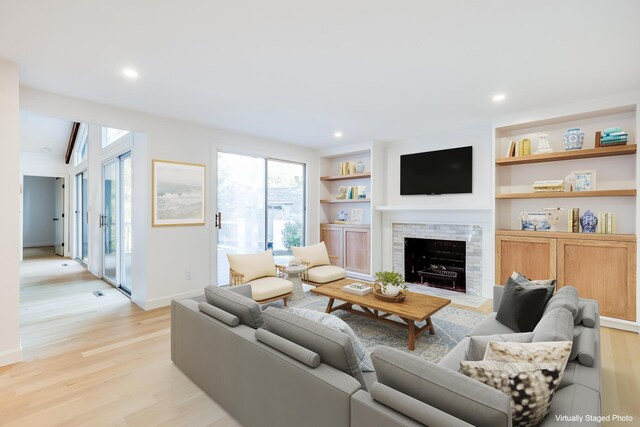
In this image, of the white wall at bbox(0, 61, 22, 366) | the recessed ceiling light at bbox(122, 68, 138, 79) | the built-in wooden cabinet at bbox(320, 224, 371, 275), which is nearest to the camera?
the white wall at bbox(0, 61, 22, 366)

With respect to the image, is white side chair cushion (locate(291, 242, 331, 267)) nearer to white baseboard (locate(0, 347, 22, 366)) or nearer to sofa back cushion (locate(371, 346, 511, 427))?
white baseboard (locate(0, 347, 22, 366))

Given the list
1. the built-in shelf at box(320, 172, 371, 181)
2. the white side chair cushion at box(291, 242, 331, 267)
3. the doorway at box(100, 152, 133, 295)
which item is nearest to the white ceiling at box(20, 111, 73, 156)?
the doorway at box(100, 152, 133, 295)

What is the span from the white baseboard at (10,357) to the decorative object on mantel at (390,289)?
323 cm

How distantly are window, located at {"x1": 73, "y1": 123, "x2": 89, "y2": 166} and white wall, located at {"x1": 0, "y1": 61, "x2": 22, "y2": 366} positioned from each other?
14.1 feet

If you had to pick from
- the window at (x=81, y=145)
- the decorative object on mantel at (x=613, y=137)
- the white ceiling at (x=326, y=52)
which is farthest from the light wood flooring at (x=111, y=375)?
the window at (x=81, y=145)

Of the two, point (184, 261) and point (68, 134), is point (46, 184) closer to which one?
point (68, 134)

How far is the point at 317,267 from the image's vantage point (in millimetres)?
4637

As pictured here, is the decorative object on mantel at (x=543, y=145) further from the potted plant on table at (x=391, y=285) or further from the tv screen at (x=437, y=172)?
the potted plant on table at (x=391, y=285)

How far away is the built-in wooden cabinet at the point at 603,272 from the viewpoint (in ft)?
10.9

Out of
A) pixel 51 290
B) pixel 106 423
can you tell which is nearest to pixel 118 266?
pixel 51 290

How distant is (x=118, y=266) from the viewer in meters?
5.04

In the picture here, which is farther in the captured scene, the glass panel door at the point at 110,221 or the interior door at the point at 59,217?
the interior door at the point at 59,217

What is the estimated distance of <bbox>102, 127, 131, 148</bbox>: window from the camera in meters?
4.80

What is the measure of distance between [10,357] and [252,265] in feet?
7.34
